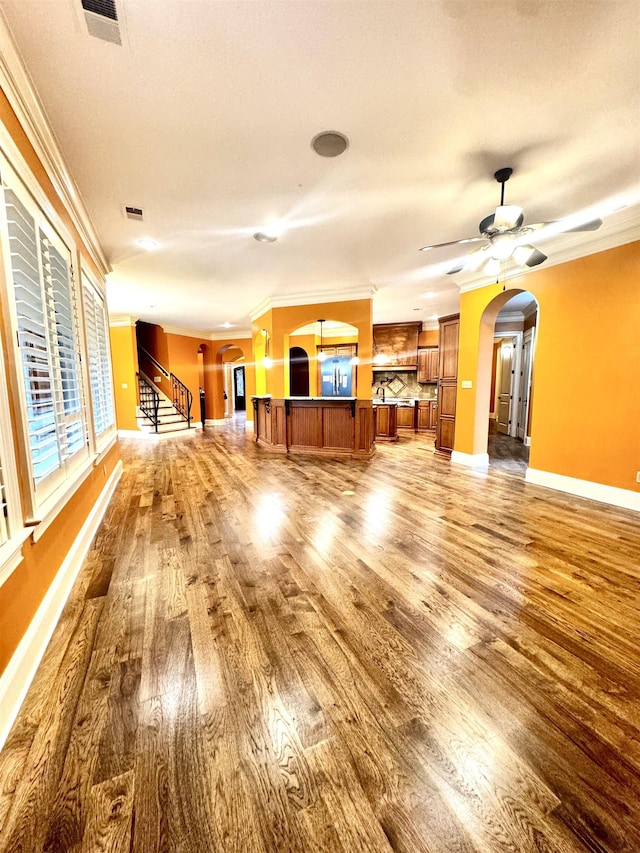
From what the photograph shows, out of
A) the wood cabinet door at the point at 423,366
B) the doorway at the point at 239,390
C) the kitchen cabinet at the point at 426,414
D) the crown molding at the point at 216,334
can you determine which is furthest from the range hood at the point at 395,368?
the doorway at the point at 239,390

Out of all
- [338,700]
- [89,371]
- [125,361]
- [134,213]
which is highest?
[134,213]

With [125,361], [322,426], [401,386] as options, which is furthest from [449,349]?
[125,361]

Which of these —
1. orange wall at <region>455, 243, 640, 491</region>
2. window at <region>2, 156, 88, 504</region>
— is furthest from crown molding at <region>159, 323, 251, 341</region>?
orange wall at <region>455, 243, 640, 491</region>

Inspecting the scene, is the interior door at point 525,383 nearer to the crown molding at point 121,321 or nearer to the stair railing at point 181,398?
the stair railing at point 181,398

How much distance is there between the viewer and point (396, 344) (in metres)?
9.14

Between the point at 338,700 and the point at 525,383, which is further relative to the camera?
the point at 525,383

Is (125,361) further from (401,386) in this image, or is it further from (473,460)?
(473,460)

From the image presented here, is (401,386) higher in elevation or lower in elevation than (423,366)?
lower

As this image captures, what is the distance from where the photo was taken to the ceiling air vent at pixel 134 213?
3.06m

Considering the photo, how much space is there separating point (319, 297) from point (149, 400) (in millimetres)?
6120

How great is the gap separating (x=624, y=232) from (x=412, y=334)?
568 centimetres

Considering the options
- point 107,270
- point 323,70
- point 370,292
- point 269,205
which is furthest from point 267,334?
point 323,70

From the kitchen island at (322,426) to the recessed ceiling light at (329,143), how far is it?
3800 mm

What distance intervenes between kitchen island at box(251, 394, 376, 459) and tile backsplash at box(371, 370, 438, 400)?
3917 millimetres
